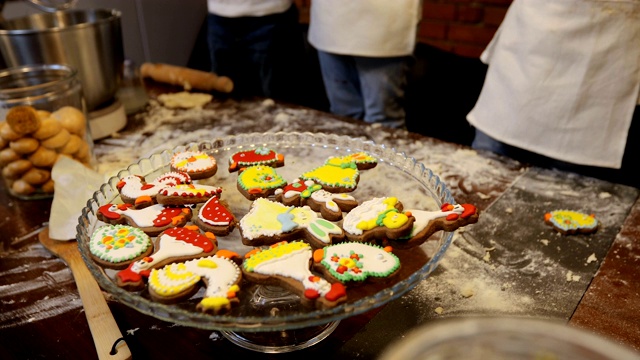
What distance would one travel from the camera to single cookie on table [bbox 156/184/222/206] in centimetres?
71

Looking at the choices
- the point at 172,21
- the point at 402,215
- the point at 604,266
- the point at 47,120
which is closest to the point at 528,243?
the point at 604,266

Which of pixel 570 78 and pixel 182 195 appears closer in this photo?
pixel 182 195

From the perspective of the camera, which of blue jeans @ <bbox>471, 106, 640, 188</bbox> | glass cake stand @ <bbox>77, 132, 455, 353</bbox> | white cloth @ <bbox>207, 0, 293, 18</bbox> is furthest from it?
white cloth @ <bbox>207, 0, 293, 18</bbox>

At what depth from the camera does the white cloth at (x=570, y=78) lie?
3.47 feet

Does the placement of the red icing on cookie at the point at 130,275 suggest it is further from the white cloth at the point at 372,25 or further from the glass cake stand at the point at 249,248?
the white cloth at the point at 372,25

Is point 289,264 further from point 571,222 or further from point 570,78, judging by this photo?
point 570,78

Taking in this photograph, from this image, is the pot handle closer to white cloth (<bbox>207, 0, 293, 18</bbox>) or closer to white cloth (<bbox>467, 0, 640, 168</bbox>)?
white cloth (<bbox>207, 0, 293, 18</bbox>)

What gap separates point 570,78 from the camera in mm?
1119

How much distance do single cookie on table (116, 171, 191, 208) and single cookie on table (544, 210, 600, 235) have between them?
613 mm

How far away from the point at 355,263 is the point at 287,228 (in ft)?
0.38

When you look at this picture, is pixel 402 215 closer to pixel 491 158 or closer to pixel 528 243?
pixel 528 243

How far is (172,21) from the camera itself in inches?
120

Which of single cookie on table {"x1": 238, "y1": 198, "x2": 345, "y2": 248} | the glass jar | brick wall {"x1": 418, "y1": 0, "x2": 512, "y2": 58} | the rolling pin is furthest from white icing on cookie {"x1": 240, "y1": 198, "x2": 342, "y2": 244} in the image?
brick wall {"x1": 418, "y1": 0, "x2": 512, "y2": 58}

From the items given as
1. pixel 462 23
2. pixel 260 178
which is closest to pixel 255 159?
pixel 260 178
